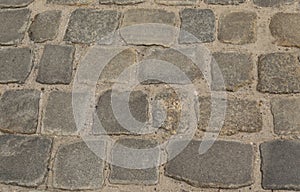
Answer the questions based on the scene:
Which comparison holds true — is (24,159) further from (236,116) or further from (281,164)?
(281,164)

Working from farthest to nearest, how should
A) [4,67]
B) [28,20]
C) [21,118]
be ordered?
[28,20] < [4,67] < [21,118]

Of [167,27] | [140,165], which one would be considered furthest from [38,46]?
[140,165]

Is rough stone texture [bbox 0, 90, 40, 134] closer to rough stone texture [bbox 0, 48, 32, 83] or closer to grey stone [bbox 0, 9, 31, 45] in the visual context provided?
rough stone texture [bbox 0, 48, 32, 83]

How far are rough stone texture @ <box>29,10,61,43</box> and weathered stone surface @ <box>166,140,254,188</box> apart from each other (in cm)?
74

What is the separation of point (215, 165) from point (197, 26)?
65 centimetres

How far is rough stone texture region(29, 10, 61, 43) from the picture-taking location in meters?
2.37

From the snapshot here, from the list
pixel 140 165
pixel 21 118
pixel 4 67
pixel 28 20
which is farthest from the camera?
pixel 28 20

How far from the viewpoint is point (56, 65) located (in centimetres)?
226

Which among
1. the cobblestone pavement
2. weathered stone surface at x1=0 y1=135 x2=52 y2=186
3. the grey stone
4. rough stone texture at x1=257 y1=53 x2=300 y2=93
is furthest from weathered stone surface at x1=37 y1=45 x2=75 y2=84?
rough stone texture at x1=257 y1=53 x2=300 y2=93

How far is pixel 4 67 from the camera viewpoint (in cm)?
229

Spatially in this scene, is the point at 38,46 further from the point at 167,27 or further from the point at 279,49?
the point at 279,49

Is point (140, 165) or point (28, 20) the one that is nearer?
point (140, 165)

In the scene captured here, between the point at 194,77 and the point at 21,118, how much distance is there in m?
0.66

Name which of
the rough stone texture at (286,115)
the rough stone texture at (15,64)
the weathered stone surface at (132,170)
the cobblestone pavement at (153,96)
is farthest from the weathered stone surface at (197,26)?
the rough stone texture at (15,64)
